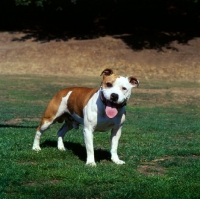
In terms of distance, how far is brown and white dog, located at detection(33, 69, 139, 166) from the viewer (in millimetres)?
8648

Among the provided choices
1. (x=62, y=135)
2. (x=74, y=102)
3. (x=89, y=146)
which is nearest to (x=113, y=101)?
(x=89, y=146)

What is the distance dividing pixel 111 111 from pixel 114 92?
0.33 m

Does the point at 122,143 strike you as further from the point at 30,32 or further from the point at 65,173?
the point at 30,32

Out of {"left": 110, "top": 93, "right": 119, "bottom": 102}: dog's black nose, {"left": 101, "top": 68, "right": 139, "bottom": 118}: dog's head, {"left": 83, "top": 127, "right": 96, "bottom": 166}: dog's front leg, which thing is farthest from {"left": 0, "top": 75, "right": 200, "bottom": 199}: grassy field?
{"left": 110, "top": 93, "right": 119, "bottom": 102}: dog's black nose

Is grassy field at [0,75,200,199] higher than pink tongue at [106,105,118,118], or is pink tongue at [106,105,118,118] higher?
pink tongue at [106,105,118,118]

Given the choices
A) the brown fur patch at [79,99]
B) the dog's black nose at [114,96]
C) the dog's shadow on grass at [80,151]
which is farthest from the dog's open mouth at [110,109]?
the dog's shadow on grass at [80,151]

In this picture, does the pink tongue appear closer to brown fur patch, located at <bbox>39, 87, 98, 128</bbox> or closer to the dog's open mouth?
the dog's open mouth

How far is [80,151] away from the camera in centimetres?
1043

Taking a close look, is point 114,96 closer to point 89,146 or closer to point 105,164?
point 89,146

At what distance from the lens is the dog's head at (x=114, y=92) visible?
28.0ft

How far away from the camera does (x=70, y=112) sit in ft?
33.1

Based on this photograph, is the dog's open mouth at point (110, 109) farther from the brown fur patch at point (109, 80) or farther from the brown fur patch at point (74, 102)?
the brown fur patch at point (74, 102)

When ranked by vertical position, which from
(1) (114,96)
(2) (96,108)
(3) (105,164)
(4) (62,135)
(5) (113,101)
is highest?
(1) (114,96)

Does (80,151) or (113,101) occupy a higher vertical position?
(113,101)
